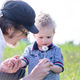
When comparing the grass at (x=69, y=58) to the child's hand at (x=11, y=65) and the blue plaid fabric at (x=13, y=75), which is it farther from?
the child's hand at (x=11, y=65)

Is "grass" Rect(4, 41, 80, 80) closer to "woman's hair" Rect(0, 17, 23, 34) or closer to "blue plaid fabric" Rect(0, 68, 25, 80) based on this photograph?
"blue plaid fabric" Rect(0, 68, 25, 80)

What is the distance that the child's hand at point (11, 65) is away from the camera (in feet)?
12.1

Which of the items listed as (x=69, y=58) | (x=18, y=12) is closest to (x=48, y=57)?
(x=18, y=12)

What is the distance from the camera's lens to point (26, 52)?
402 cm

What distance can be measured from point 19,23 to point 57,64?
31.9 inches

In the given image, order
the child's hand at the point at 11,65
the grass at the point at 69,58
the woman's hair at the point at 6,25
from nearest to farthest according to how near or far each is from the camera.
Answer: the woman's hair at the point at 6,25, the child's hand at the point at 11,65, the grass at the point at 69,58

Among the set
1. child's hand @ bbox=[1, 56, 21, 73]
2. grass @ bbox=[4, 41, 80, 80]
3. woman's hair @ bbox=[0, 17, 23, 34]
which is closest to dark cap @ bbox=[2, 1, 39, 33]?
woman's hair @ bbox=[0, 17, 23, 34]

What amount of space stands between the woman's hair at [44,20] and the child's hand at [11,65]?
503mm

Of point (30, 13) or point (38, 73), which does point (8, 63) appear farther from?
point (30, 13)

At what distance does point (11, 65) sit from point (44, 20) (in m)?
0.65

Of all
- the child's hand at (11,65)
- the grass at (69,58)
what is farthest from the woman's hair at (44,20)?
the grass at (69,58)

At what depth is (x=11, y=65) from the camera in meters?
3.71

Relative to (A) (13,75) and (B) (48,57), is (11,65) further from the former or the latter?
(B) (48,57)

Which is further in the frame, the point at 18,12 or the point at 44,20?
the point at 44,20
